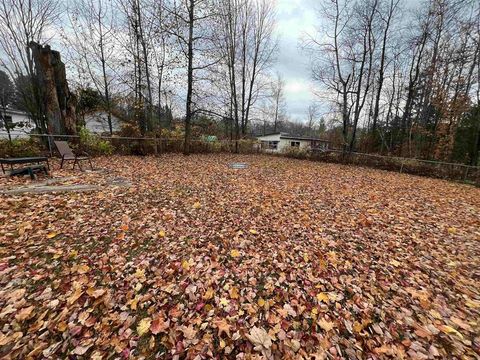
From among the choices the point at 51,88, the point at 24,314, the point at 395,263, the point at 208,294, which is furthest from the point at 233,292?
the point at 51,88

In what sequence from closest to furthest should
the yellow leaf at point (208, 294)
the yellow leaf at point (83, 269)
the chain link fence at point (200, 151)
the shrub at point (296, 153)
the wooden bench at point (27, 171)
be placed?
the yellow leaf at point (208, 294), the yellow leaf at point (83, 269), the wooden bench at point (27, 171), the chain link fence at point (200, 151), the shrub at point (296, 153)

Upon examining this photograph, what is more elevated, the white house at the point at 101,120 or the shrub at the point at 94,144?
the white house at the point at 101,120

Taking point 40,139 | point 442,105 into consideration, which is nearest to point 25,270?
point 40,139

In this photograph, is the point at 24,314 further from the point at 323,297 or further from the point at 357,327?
the point at 357,327

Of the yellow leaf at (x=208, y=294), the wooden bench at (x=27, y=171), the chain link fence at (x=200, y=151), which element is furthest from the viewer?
the chain link fence at (x=200, y=151)

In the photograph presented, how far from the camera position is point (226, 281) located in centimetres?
271

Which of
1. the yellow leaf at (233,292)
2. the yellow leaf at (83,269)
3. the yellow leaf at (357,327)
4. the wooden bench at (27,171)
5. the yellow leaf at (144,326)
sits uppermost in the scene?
the wooden bench at (27,171)

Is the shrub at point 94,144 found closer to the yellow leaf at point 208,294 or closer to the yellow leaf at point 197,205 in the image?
the yellow leaf at point 197,205

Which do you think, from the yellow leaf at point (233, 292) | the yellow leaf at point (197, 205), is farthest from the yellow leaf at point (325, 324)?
the yellow leaf at point (197, 205)

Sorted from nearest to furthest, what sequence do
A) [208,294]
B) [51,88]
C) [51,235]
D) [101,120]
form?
1. [208,294]
2. [51,235]
3. [51,88]
4. [101,120]

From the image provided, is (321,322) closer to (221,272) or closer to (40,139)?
(221,272)

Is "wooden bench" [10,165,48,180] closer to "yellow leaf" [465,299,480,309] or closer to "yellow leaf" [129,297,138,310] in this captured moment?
"yellow leaf" [129,297,138,310]

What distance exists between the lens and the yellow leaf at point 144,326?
1.99 m

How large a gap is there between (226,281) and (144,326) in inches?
39.8
